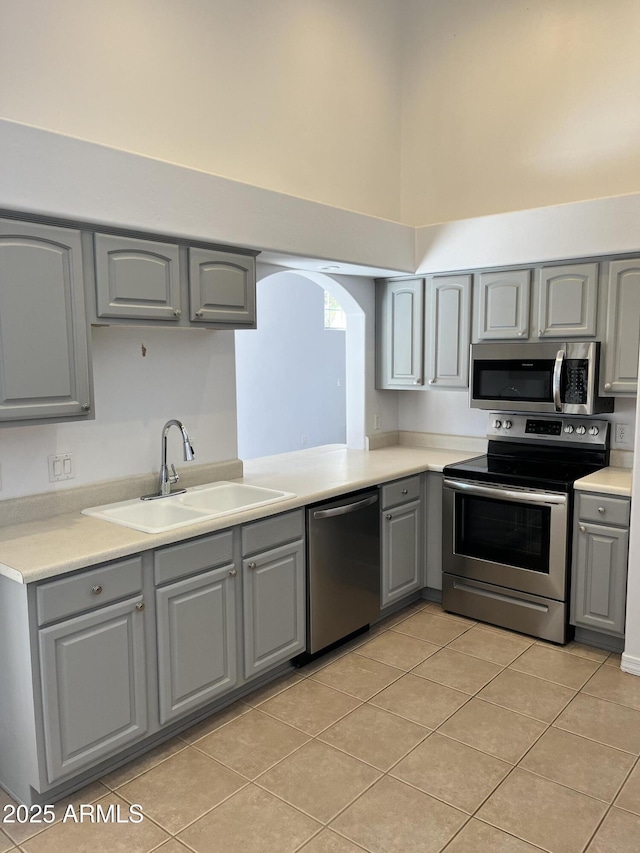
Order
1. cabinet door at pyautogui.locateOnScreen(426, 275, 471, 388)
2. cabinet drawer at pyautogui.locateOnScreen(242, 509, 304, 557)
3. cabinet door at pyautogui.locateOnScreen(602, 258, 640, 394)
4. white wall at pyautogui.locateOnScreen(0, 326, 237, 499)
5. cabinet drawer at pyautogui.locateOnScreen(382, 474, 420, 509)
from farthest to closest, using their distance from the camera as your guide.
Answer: cabinet door at pyautogui.locateOnScreen(426, 275, 471, 388) → cabinet drawer at pyautogui.locateOnScreen(382, 474, 420, 509) → cabinet door at pyautogui.locateOnScreen(602, 258, 640, 394) → cabinet drawer at pyautogui.locateOnScreen(242, 509, 304, 557) → white wall at pyautogui.locateOnScreen(0, 326, 237, 499)

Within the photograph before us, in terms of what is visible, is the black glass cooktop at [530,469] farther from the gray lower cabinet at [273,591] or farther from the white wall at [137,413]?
the white wall at [137,413]

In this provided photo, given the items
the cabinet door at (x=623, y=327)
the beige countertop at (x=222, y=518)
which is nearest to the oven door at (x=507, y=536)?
the beige countertop at (x=222, y=518)

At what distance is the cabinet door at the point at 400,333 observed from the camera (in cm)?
423

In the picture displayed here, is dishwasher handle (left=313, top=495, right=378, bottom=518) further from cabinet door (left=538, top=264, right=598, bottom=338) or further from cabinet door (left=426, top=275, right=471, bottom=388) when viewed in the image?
cabinet door (left=538, top=264, right=598, bottom=338)

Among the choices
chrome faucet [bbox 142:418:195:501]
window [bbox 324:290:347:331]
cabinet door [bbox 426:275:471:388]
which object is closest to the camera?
chrome faucet [bbox 142:418:195:501]

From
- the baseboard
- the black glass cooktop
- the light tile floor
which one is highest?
the black glass cooktop

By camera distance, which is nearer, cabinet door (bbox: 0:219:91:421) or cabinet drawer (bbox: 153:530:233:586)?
cabinet door (bbox: 0:219:91:421)

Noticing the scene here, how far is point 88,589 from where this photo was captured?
2.28 m

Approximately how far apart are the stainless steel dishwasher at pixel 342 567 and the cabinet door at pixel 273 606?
2.9 inches

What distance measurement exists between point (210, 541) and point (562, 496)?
183 cm

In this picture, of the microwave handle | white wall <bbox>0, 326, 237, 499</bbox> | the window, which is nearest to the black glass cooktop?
the microwave handle

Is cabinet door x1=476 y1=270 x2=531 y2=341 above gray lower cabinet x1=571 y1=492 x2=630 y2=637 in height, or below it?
above

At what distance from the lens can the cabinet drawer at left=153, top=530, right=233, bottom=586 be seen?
252cm

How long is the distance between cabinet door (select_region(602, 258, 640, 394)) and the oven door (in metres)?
0.70
